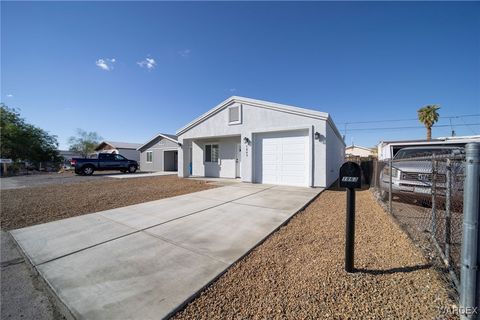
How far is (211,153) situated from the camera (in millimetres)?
14453

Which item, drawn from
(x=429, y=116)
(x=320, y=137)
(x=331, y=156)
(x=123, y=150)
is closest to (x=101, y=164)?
A: (x=123, y=150)

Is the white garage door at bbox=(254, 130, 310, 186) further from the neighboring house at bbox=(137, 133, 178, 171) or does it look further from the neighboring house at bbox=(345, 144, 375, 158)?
the neighboring house at bbox=(345, 144, 375, 158)

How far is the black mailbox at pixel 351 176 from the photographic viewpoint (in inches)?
101

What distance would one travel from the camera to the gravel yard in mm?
1969

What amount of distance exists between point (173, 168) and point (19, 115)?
26377 mm

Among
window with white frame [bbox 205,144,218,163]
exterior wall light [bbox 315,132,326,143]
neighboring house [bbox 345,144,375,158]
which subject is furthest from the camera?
neighboring house [bbox 345,144,375,158]

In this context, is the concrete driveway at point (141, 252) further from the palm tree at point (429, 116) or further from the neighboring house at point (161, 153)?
the palm tree at point (429, 116)

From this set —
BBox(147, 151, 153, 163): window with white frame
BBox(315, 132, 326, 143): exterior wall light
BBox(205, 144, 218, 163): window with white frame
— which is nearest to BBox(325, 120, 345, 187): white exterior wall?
BBox(315, 132, 326, 143): exterior wall light

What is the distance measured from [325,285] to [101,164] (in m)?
21.4

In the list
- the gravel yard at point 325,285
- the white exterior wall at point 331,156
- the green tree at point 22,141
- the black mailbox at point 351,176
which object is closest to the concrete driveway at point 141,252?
the gravel yard at point 325,285

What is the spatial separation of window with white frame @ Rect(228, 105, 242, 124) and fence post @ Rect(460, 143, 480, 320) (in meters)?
9.98

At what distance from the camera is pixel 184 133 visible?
14258 mm

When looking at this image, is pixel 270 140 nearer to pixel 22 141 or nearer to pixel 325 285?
pixel 325 285

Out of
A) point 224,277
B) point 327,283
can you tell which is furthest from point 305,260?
point 224,277
